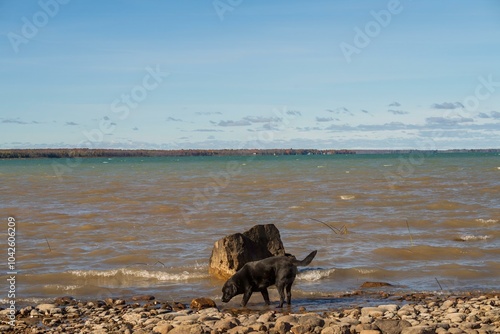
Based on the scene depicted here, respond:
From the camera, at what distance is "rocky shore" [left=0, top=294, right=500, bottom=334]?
8.12 meters

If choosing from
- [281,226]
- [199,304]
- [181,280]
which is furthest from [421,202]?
[199,304]

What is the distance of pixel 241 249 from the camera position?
12.2 m

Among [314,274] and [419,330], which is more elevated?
[419,330]

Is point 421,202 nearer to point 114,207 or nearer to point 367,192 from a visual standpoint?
point 367,192

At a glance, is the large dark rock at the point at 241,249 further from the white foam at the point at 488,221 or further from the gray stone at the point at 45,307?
the white foam at the point at 488,221

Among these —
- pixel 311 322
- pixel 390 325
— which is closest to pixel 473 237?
pixel 390 325

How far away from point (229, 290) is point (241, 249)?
2.05 metres

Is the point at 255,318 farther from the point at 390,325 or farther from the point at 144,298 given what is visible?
the point at 144,298

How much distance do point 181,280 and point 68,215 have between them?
40.0 ft

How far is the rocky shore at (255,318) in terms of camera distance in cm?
812

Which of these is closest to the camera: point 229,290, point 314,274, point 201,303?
point 201,303

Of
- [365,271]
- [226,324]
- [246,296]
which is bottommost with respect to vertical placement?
[365,271]

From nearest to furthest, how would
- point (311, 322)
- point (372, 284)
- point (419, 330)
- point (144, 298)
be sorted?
point (419, 330), point (311, 322), point (144, 298), point (372, 284)

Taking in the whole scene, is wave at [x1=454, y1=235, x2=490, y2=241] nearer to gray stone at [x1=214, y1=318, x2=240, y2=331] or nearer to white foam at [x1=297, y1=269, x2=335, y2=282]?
white foam at [x1=297, y1=269, x2=335, y2=282]
